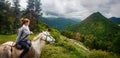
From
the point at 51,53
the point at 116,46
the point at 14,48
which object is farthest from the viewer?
the point at 116,46

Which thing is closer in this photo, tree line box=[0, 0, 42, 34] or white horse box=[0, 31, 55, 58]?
white horse box=[0, 31, 55, 58]

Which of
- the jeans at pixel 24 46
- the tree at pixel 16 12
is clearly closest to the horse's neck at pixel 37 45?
the jeans at pixel 24 46

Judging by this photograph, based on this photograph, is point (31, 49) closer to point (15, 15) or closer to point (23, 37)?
point (23, 37)

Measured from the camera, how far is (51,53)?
2544 cm

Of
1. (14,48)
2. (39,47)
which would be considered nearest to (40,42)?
(39,47)

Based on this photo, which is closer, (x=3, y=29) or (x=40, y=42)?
(x=40, y=42)

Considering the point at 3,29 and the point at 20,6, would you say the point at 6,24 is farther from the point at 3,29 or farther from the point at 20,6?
the point at 20,6

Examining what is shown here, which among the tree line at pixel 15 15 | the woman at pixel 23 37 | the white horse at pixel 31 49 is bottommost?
the tree line at pixel 15 15

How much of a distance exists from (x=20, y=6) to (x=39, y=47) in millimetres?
85120

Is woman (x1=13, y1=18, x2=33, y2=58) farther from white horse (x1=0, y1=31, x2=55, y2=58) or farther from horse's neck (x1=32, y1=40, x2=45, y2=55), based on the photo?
horse's neck (x1=32, y1=40, x2=45, y2=55)

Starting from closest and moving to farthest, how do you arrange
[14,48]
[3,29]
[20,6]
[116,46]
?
[14,48] < [116,46] < [3,29] < [20,6]

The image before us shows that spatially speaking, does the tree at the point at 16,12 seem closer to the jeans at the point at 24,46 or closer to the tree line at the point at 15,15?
the tree line at the point at 15,15

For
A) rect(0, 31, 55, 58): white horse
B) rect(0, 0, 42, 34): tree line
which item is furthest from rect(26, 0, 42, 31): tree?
rect(0, 31, 55, 58): white horse

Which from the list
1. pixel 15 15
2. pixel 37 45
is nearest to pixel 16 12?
pixel 15 15
